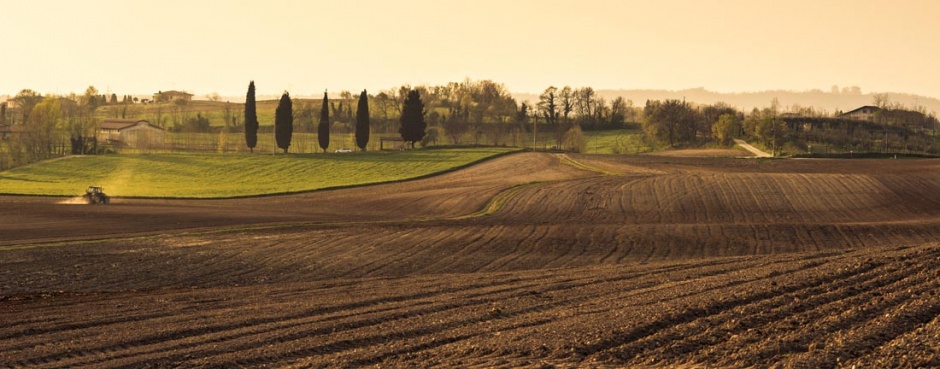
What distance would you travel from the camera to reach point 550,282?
98.3 ft

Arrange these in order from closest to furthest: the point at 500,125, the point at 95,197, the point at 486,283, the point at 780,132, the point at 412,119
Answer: the point at 486,283 < the point at 95,197 < the point at 412,119 < the point at 780,132 < the point at 500,125

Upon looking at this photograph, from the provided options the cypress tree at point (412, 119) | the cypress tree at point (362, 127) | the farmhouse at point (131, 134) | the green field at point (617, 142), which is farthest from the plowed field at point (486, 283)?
the green field at point (617, 142)

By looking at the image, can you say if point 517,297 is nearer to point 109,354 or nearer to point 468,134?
point 109,354

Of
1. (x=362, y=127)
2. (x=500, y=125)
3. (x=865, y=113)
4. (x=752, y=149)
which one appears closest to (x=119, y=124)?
(x=362, y=127)

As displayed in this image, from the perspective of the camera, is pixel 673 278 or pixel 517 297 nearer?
pixel 517 297

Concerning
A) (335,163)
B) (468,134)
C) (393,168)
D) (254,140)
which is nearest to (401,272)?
(393,168)

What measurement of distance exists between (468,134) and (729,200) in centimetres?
7986

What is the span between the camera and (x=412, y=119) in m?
120

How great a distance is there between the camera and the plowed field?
19.7 metres

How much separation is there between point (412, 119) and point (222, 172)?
27253 mm

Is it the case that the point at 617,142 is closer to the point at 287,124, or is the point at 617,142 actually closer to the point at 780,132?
the point at 780,132

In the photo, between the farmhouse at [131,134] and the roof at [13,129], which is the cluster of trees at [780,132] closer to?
the farmhouse at [131,134]

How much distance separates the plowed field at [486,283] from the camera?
19734 mm

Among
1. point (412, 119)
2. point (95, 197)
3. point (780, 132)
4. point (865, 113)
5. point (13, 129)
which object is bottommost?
point (95, 197)
